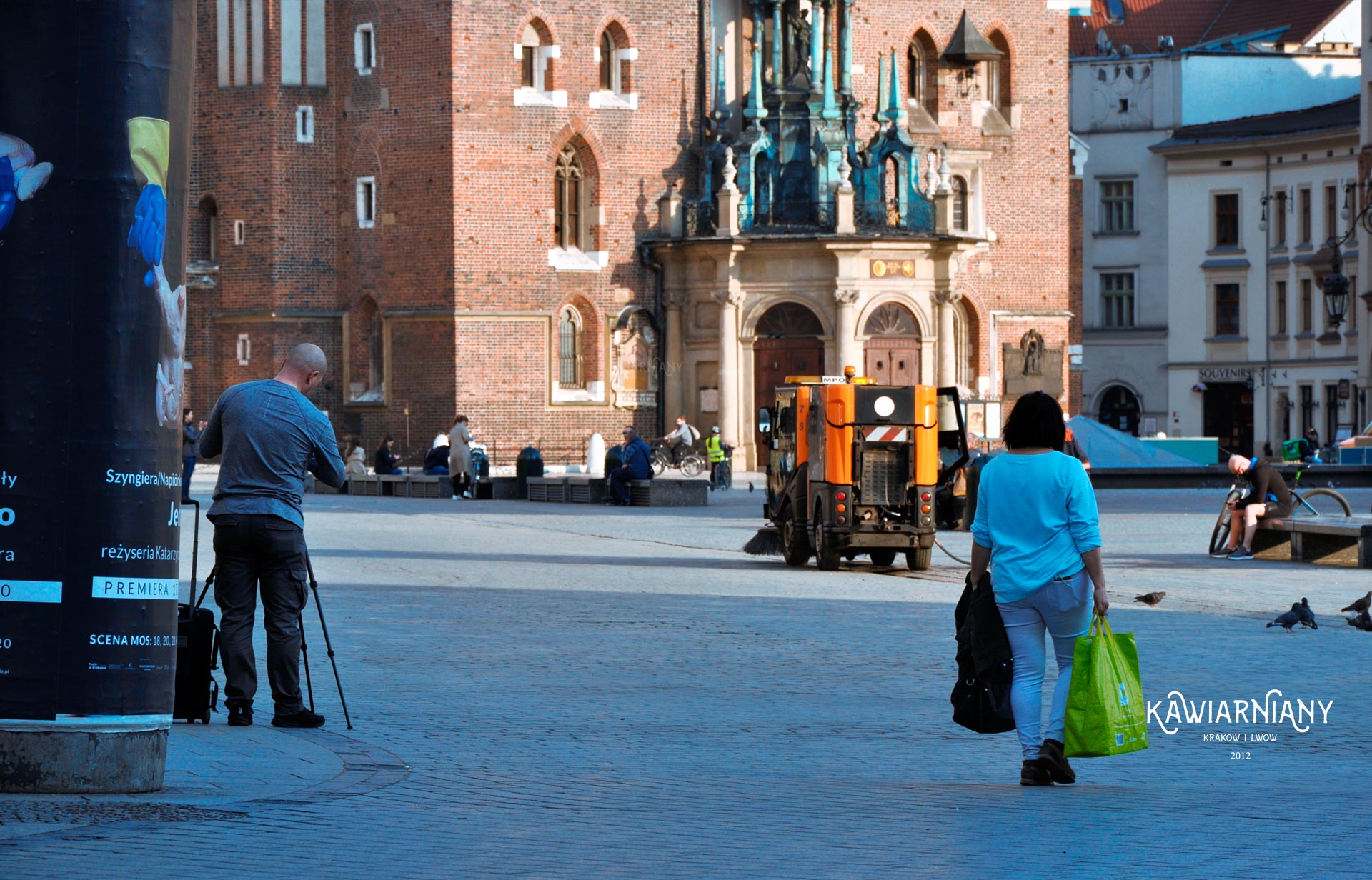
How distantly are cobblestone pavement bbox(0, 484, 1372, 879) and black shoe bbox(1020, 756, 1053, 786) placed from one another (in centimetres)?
13

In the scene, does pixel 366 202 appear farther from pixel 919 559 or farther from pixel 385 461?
pixel 919 559

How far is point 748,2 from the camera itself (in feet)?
171

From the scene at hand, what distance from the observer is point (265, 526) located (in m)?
10.6

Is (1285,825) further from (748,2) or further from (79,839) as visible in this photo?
(748,2)

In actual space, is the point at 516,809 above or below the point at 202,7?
below

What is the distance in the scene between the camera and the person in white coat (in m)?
42.4

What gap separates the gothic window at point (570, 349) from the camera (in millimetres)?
51688

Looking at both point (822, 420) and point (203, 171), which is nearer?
point (822, 420)

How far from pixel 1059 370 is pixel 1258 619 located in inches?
1524

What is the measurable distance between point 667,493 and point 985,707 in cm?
2961

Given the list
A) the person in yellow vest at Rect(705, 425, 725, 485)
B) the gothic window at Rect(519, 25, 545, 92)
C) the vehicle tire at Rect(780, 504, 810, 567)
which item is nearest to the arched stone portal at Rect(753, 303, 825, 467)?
the person in yellow vest at Rect(705, 425, 725, 485)

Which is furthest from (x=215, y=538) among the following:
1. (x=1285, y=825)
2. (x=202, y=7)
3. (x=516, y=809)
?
(x=202, y=7)

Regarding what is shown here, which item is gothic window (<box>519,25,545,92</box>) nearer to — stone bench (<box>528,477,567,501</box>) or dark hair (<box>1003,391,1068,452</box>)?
stone bench (<box>528,477,567,501</box>)

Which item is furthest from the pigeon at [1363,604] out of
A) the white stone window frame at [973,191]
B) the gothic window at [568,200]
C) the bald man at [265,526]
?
the white stone window frame at [973,191]
